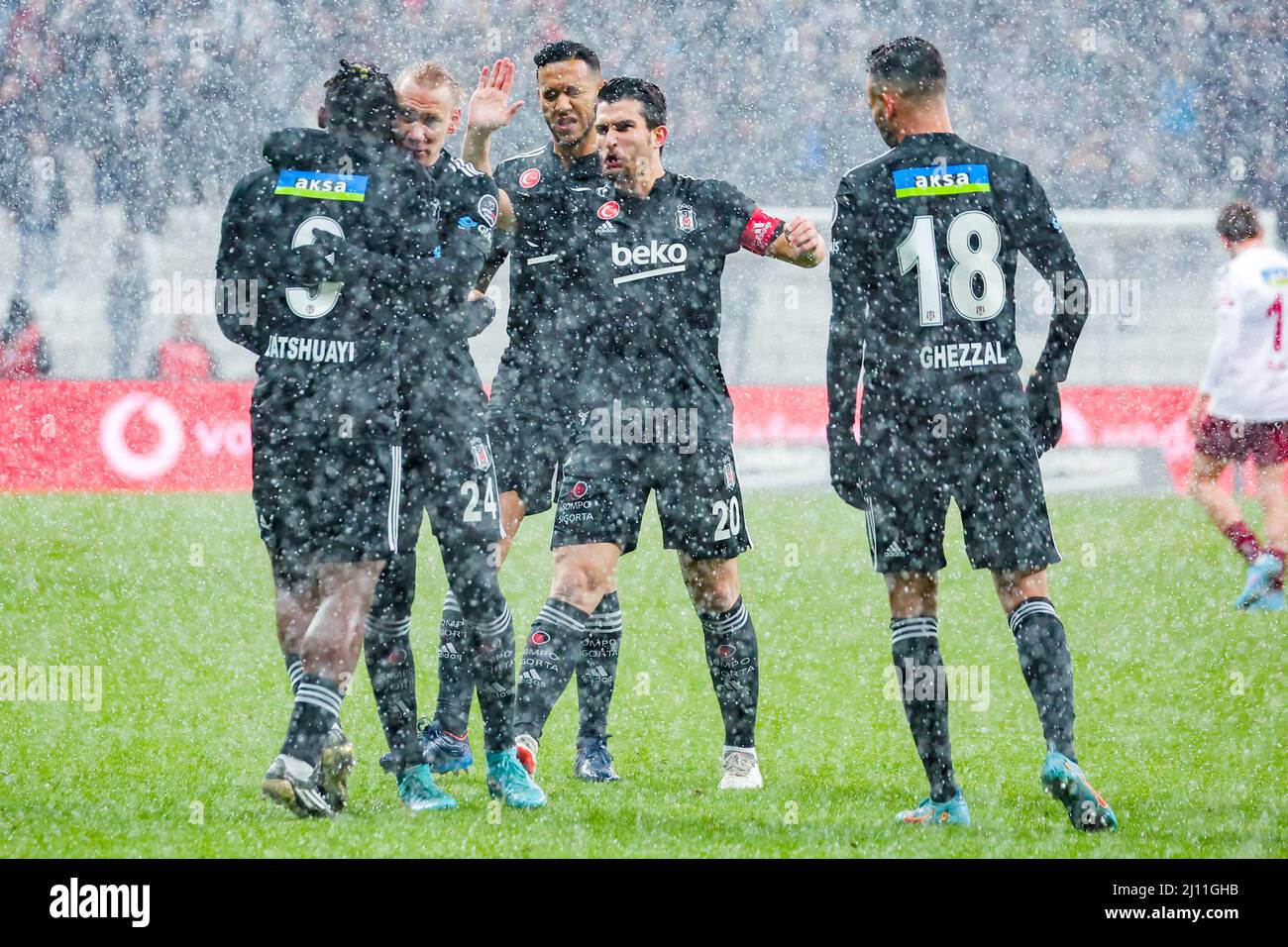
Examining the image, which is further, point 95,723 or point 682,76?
point 682,76

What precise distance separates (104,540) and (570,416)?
5332mm

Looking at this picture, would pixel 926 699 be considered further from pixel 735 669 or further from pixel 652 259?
Answer: pixel 652 259

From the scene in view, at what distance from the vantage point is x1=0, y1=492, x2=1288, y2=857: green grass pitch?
3.88 meters

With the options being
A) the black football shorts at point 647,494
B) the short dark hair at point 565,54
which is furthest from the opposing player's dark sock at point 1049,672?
the short dark hair at point 565,54

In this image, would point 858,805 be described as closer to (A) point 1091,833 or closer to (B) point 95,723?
(A) point 1091,833

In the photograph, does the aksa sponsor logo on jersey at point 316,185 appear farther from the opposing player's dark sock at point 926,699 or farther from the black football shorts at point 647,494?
the opposing player's dark sock at point 926,699

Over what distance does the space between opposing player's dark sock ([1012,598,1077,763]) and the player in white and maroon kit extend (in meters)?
4.60

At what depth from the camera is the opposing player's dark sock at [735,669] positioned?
479 cm

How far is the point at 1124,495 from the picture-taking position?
11938 mm

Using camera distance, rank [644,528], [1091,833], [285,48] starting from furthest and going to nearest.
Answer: [285,48]
[644,528]
[1091,833]

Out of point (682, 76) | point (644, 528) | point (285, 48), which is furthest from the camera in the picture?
point (682, 76)

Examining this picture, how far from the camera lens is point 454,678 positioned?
4895 mm

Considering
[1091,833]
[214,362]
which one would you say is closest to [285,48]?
[214,362]

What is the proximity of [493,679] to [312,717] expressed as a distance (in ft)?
1.95
